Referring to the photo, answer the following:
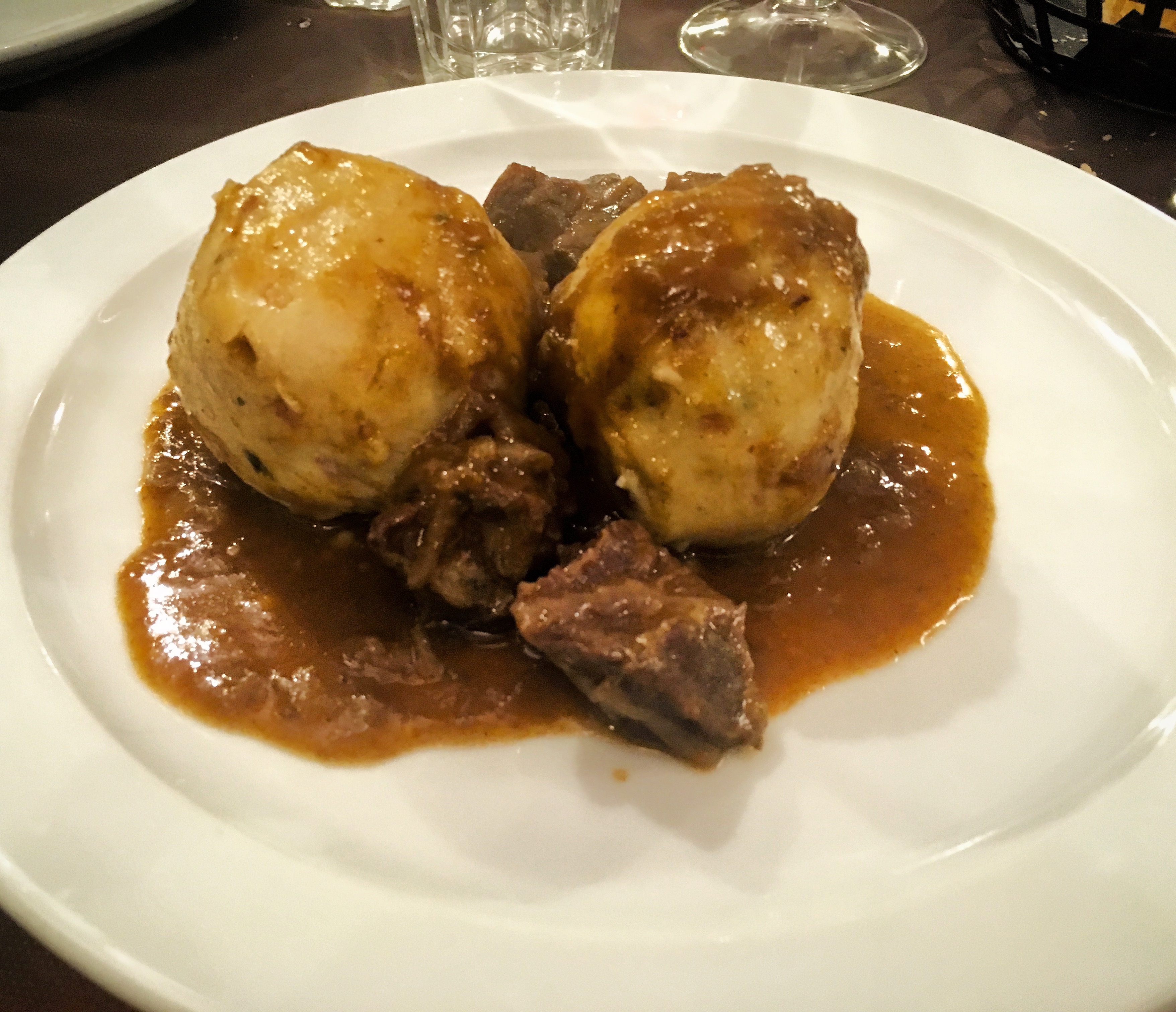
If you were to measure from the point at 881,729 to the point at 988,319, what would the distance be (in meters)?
1.47

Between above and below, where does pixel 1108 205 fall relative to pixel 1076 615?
above

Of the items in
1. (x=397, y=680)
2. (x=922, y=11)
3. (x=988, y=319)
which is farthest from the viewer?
(x=922, y=11)

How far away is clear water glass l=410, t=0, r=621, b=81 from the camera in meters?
3.84

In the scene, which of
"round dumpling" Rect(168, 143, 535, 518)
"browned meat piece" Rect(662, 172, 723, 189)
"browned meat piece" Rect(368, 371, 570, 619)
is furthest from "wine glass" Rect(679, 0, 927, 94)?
"browned meat piece" Rect(368, 371, 570, 619)

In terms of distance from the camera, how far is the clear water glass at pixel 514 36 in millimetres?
3844

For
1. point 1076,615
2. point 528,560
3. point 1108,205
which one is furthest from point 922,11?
point 528,560

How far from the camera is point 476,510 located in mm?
1911

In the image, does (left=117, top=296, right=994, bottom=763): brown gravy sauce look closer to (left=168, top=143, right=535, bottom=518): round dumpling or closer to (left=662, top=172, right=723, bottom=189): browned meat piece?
(left=168, top=143, right=535, bottom=518): round dumpling

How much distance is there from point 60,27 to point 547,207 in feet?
9.48

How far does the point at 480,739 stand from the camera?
1824 millimetres

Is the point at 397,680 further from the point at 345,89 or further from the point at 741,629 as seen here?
the point at 345,89

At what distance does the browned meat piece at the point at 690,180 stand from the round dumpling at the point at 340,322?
0.58m

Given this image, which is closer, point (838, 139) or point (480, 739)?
point (480, 739)

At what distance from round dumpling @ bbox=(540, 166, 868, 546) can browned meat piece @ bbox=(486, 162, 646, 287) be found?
0.56m
